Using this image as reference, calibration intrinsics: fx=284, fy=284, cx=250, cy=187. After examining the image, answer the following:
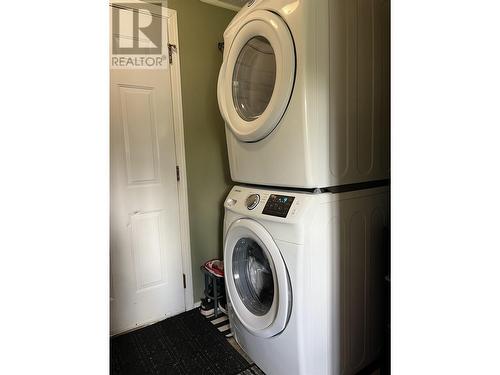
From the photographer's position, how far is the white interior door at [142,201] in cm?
183

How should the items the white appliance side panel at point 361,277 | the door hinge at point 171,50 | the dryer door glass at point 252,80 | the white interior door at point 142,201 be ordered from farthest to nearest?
the door hinge at point 171,50, the white interior door at point 142,201, the dryer door glass at point 252,80, the white appliance side panel at point 361,277

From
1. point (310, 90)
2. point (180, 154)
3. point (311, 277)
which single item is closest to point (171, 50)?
point (180, 154)

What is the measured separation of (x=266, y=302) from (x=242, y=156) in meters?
0.77

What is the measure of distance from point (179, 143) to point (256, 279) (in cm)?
108

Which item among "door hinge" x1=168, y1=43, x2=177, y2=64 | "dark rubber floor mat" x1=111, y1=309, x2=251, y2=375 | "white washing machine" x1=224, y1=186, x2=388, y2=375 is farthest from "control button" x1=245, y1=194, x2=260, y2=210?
"door hinge" x1=168, y1=43, x2=177, y2=64

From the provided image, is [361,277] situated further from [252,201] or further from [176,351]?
[176,351]

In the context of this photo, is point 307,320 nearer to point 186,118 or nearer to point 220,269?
point 220,269

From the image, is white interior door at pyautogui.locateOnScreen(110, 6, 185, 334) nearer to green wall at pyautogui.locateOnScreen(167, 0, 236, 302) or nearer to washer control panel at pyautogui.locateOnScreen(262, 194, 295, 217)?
green wall at pyautogui.locateOnScreen(167, 0, 236, 302)

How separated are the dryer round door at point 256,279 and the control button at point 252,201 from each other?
0.07 m

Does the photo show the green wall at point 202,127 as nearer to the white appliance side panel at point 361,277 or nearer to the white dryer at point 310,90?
the white dryer at point 310,90

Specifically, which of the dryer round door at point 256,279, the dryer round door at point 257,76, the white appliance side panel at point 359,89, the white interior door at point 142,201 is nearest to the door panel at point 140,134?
the white interior door at point 142,201

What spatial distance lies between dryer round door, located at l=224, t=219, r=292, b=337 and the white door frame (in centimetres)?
64

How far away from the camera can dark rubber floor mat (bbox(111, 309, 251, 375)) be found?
1567 mm

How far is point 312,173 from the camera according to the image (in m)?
1.15
